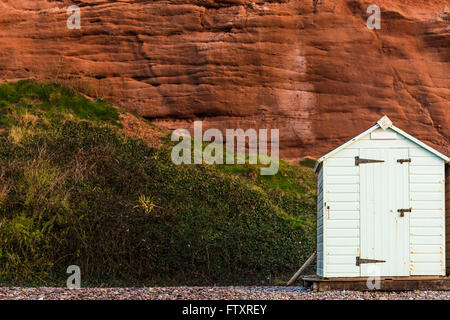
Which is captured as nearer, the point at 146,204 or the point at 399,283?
the point at 399,283

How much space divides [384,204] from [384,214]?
183 millimetres

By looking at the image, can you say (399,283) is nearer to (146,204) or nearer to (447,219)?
(447,219)

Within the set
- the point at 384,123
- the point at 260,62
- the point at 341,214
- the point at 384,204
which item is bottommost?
the point at 341,214

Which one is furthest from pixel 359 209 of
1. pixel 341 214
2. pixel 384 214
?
pixel 384 214

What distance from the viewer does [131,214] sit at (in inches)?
647

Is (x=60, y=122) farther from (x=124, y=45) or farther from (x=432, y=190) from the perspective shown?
(x=432, y=190)

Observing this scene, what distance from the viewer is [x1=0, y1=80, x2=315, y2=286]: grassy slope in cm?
1474

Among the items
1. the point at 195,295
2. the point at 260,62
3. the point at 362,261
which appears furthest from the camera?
the point at 260,62

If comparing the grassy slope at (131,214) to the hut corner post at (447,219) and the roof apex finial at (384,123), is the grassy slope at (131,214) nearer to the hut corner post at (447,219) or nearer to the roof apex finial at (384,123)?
the hut corner post at (447,219)

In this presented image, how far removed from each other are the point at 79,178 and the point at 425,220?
10.6 metres

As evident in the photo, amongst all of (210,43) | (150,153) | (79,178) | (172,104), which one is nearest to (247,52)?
(210,43)

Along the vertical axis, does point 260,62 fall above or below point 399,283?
above

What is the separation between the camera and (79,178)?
701 inches

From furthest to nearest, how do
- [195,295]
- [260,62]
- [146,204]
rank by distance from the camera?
1. [260,62]
2. [146,204]
3. [195,295]
